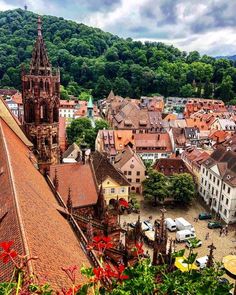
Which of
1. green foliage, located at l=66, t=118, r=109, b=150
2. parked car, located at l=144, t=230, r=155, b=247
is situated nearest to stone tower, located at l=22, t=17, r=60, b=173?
parked car, located at l=144, t=230, r=155, b=247

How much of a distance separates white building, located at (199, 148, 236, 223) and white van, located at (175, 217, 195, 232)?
7145mm

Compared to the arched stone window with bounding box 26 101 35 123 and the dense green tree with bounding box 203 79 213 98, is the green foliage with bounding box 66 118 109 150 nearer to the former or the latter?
the arched stone window with bounding box 26 101 35 123

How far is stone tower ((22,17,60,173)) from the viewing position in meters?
35.0

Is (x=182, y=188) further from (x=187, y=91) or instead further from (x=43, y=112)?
(x=187, y=91)

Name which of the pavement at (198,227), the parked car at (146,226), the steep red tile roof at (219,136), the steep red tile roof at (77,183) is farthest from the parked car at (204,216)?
the steep red tile roof at (219,136)

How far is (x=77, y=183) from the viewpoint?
106ft

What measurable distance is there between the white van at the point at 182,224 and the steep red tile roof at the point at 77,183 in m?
17.8

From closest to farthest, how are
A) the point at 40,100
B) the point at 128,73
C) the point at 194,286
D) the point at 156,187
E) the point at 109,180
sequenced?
the point at 194,286 < the point at 40,100 < the point at 109,180 < the point at 156,187 < the point at 128,73

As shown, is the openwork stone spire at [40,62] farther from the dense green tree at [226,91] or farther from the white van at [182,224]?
the dense green tree at [226,91]

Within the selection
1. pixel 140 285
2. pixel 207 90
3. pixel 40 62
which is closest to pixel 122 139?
pixel 40 62

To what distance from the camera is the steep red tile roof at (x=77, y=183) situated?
31516 millimetres

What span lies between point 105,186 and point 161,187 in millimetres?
9096

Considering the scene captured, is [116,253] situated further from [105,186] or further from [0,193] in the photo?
[105,186]

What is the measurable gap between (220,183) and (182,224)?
1074 centimetres
